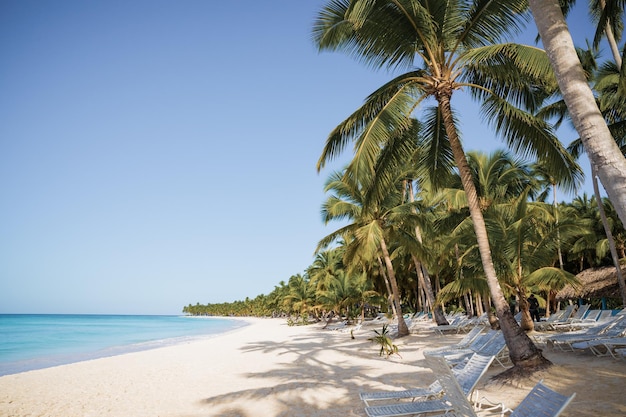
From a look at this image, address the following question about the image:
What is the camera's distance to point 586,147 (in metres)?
3.41

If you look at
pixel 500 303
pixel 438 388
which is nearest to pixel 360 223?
pixel 500 303

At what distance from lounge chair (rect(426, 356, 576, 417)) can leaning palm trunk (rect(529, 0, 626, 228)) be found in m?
1.59

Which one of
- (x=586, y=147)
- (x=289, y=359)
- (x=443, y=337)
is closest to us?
(x=586, y=147)

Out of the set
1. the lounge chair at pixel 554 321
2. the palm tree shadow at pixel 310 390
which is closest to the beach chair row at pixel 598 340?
the palm tree shadow at pixel 310 390

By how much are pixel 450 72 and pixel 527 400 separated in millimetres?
5907

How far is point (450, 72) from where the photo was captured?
7426 millimetres

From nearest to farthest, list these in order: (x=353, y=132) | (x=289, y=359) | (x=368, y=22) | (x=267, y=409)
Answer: (x=267, y=409) → (x=368, y=22) → (x=353, y=132) → (x=289, y=359)

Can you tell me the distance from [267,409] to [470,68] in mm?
7884

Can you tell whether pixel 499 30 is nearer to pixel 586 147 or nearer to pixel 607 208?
pixel 586 147

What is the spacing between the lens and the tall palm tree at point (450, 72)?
6.78 metres

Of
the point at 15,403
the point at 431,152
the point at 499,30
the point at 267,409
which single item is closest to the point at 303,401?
the point at 267,409

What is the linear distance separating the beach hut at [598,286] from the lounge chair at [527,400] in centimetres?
1819

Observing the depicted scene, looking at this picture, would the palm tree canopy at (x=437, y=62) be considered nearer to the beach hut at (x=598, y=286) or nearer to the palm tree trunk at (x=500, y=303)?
the palm tree trunk at (x=500, y=303)

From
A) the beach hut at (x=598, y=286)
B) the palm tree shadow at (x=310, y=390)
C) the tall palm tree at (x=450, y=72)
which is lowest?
the palm tree shadow at (x=310, y=390)
